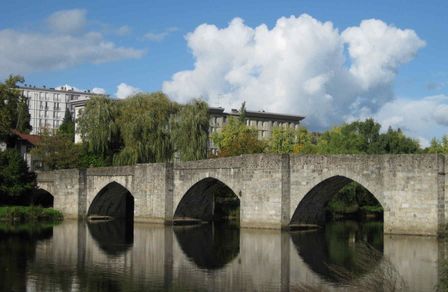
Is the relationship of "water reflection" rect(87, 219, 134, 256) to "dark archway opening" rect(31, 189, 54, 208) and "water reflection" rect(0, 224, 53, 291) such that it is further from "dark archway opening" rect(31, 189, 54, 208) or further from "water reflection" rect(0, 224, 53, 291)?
"dark archway opening" rect(31, 189, 54, 208)

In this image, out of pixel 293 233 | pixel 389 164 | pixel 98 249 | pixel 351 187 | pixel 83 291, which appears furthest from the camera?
pixel 351 187

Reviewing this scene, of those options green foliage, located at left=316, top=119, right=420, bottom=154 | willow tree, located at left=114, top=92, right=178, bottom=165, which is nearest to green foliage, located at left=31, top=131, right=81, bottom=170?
willow tree, located at left=114, top=92, right=178, bottom=165

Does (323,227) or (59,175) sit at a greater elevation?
(59,175)

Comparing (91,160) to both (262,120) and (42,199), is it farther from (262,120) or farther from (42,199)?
(262,120)

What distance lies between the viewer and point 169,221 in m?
43.3

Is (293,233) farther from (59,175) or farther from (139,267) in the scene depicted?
(59,175)

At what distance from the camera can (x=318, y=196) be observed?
125ft

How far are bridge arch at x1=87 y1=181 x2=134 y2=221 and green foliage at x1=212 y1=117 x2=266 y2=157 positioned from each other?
10.3 meters

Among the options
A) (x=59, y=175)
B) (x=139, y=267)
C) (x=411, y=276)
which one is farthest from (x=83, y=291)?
(x=59, y=175)

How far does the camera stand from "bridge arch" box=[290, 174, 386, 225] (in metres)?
35.5

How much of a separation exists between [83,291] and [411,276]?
33.2 ft

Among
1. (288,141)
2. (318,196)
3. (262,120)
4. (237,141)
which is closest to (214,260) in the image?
(318,196)

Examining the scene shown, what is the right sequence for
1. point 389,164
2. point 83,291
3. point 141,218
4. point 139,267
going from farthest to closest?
1. point 141,218
2. point 389,164
3. point 139,267
4. point 83,291

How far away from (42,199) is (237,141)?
16839 mm
